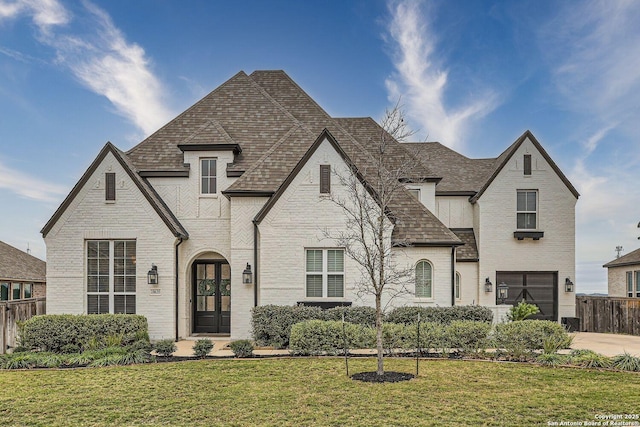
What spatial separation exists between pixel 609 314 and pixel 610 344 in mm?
6495

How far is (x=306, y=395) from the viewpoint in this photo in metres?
9.32

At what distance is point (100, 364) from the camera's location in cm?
1262

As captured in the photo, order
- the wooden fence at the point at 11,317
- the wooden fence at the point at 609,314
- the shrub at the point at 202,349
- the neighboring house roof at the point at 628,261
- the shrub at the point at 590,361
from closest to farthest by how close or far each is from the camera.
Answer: the shrub at the point at 590,361 < the shrub at the point at 202,349 < the wooden fence at the point at 11,317 < the wooden fence at the point at 609,314 < the neighboring house roof at the point at 628,261

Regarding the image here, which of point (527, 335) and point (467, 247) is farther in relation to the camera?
point (467, 247)

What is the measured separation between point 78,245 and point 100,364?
20.3 ft

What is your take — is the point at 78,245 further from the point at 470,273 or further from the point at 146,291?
the point at 470,273

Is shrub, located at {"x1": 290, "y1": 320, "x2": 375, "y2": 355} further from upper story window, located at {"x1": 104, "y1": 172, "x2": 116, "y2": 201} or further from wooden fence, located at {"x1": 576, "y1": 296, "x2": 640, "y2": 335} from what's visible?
wooden fence, located at {"x1": 576, "y1": 296, "x2": 640, "y2": 335}

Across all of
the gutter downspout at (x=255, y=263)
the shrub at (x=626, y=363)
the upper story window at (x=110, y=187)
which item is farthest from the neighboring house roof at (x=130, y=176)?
the shrub at (x=626, y=363)

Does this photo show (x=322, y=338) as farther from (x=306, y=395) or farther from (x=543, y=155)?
(x=543, y=155)

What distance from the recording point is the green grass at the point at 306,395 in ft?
26.3

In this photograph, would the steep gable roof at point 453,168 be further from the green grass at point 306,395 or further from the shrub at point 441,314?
the green grass at point 306,395

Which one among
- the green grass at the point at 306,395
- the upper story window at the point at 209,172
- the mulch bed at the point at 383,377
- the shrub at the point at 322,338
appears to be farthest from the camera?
the upper story window at the point at 209,172

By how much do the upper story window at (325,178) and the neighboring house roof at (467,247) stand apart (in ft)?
29.8

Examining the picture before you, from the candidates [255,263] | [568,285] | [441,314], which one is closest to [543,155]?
[568,285]
